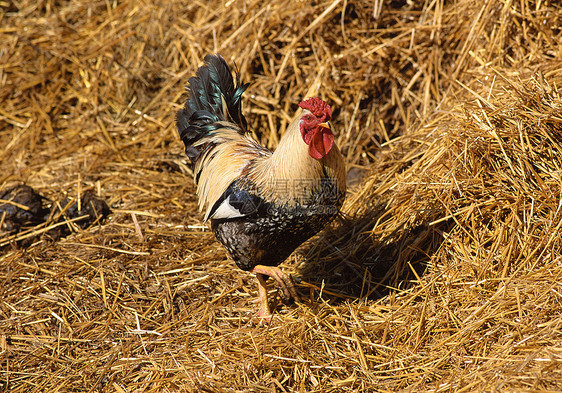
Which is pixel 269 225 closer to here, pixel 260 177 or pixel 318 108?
pixel 260 177

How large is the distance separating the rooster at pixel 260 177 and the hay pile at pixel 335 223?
566 mm

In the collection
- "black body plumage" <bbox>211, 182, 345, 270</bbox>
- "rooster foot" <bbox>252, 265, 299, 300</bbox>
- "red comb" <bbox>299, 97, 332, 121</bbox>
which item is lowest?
"rooster foot" <bbox>252, 265, 299, 300</bbox>

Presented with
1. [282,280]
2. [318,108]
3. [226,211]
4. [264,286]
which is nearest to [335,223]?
[264,286]

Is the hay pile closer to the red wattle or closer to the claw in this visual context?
the claw

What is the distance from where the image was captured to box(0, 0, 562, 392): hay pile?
320cm

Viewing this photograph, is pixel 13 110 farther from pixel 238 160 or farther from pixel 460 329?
pixel 460 329

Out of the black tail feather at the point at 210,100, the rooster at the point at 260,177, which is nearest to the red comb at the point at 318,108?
the rooster at the point at 260,177

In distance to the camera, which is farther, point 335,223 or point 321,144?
point 335,223

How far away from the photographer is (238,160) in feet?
12.4

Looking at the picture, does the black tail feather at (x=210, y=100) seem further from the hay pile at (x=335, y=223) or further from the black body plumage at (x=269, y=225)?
the hay pile at (x=335, y=223)

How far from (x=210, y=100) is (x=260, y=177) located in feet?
3.18

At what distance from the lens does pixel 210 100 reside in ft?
13.4

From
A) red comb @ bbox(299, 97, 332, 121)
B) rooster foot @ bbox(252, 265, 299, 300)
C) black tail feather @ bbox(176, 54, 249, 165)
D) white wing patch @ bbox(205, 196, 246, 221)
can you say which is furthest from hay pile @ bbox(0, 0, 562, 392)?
red comb @ bbox(299, 97, 332, 121)

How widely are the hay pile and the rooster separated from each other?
1.86ft
